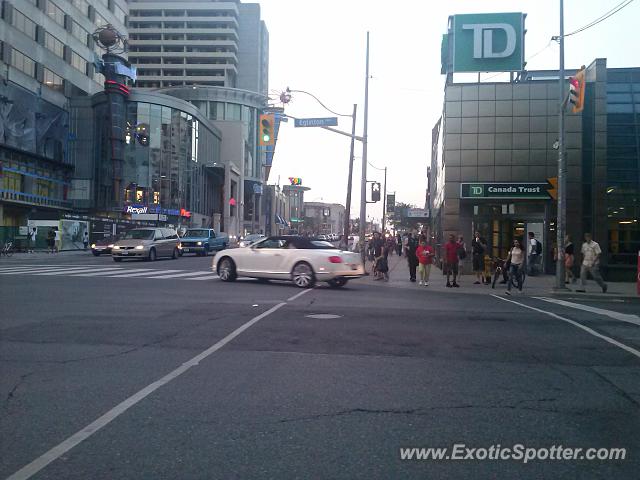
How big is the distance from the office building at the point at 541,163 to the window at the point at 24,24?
41821mm

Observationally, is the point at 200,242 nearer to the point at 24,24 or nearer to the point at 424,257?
the point at 424,257

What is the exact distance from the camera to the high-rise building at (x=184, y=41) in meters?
98.5

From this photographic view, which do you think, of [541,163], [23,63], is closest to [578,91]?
[541,163]

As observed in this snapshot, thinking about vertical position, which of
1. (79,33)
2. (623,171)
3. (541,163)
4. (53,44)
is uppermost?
(79,33)

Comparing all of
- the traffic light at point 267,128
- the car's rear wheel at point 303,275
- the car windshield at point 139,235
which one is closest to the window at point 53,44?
the car windshield at point 139,235

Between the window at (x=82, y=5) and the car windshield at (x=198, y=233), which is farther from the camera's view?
the window at (x=82, y=5)

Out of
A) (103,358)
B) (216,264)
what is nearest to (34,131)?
(216,264)

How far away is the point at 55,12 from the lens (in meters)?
57.4

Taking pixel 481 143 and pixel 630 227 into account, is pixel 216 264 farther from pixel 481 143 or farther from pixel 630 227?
pixel 630 227

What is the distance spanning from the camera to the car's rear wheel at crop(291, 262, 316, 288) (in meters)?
17.5

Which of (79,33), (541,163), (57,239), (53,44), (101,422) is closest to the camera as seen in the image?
(101,422)

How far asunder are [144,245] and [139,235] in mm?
1110

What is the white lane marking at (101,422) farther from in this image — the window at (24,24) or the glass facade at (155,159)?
the glass facade at (155,159)

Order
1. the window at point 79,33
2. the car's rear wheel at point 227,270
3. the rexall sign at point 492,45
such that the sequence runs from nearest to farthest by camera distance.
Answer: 1. the car's rear wheel at point 227,270
2. the rexall sign at point 492,45
3. the window at point 79,33
